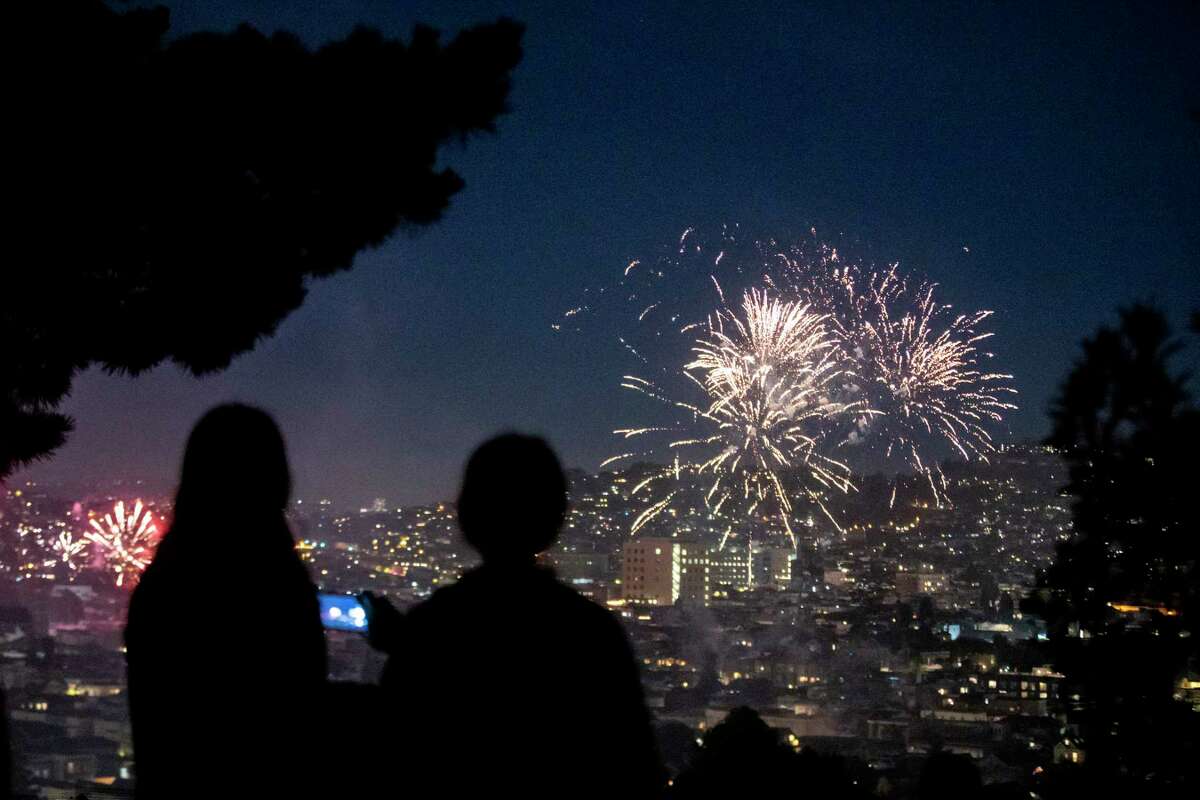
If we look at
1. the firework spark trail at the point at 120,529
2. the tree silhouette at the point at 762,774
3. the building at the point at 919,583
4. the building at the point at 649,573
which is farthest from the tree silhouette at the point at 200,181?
the building at the point at 919,583

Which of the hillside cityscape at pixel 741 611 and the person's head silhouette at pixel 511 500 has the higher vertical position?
the person's head silhouette at pixel 511 500

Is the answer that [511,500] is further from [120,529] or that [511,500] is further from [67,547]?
[67,547]

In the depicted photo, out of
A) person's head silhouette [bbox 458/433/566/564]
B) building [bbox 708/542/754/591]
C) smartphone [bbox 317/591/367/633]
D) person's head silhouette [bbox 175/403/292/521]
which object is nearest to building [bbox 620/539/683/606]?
building [bbox 708/542/754/591]

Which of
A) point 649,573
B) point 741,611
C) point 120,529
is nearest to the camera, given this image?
point 120,529

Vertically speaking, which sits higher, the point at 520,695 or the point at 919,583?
the point at 520,695

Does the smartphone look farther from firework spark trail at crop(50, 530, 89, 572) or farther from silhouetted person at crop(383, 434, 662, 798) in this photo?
firework spark trail at crop(50, 530, 89, 572)

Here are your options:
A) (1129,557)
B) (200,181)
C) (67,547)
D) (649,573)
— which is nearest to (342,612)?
(200,181)

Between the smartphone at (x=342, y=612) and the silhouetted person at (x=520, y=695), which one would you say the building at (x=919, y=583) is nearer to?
the smartphone at (x=342, y=612)
